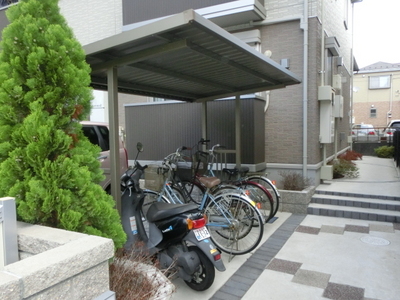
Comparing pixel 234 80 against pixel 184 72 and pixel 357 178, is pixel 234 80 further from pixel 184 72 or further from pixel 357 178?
pixel 357 178

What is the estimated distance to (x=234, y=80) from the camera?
511cm

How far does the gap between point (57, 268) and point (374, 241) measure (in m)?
4.25

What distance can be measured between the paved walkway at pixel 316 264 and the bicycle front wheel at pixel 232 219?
0.17 meters

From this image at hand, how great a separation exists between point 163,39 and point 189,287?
240 centimetres

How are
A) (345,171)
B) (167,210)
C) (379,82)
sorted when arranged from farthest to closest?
(379,82), (345,171), (167,210)

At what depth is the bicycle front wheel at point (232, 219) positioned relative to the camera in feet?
12.6

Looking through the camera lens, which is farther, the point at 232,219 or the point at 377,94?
the point at 377,94

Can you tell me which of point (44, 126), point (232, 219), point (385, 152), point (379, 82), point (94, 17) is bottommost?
point (232, 219)

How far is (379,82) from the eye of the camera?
2848 centimetres

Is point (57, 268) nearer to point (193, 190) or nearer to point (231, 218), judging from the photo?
point (231, 218)

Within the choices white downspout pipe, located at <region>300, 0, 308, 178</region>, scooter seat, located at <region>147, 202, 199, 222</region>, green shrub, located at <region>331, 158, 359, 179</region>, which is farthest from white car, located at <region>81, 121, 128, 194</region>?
green shrub, located at <region>331, 158, 359, 179</region>

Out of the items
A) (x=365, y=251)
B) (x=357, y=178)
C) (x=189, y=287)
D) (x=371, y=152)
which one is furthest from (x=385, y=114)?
(x=189, y=287)

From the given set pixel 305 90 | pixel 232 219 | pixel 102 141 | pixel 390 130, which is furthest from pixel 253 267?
pixel 390 130

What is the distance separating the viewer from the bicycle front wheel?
151 inches
